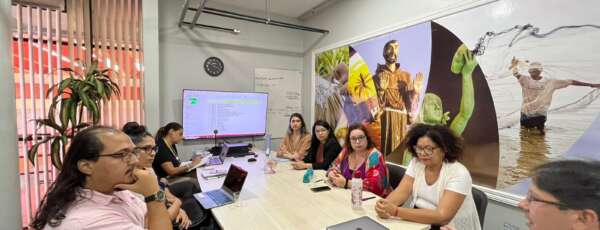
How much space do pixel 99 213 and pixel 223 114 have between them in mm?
2838

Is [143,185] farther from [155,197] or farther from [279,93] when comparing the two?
[279,93]

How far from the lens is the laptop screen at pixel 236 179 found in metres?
1.84

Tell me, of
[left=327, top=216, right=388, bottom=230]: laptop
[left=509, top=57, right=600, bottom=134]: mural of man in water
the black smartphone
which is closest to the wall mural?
[left=509, top=57, right=600, bottom=134]: mural of man in water

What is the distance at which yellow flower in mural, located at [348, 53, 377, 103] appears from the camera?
10.3 ft

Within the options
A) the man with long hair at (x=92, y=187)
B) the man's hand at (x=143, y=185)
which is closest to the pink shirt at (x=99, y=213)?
the man with long hair at (x=92, y=187)

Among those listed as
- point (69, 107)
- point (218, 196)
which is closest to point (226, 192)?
point (218, 196)

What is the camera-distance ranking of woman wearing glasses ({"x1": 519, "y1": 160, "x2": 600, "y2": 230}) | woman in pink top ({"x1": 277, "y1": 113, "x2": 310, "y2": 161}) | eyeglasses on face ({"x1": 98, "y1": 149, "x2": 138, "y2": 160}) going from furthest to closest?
woman in pink top ({"x1": 277, "y1": 113, "x2": 310, "y2": 161}) < eyeglasses on face ({"x1": 98, "y1": 149, "x2": 138, "y2": 160}) < woman wearing glasses ({"x1": 519, "y1": 160, "x2": 600, "y2": 230})

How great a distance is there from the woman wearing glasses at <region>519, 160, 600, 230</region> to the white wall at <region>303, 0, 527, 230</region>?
153cm

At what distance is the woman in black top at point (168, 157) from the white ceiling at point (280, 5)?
6.88 ft

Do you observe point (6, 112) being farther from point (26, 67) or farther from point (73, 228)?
point (73, 228)

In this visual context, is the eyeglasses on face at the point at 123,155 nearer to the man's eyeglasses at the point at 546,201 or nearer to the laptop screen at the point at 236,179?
the laptop screen at the point at 236,179

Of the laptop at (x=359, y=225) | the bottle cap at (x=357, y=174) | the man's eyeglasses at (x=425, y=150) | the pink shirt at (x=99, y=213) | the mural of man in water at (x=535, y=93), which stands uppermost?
the mural of man in water at (x=535, y=93)

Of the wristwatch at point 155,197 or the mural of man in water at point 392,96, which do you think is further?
the mural of man in water at point 392,96

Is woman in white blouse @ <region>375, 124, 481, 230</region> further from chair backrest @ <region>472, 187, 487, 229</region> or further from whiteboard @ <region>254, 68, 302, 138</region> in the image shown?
whiteboard @ <region>254, 68, 302, 138</region>
